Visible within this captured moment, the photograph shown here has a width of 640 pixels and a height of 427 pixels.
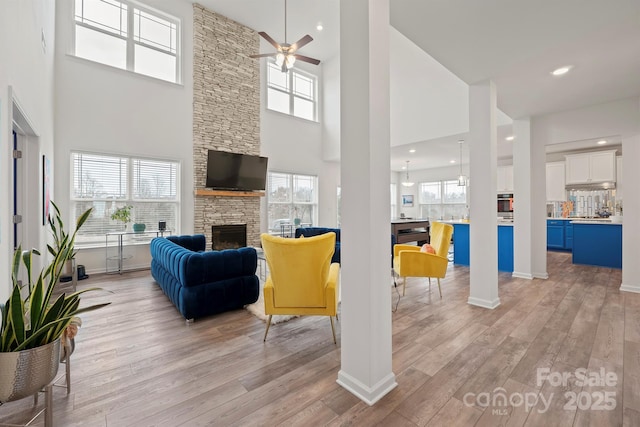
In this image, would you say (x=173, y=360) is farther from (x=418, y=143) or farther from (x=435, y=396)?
(x=418, y=143)

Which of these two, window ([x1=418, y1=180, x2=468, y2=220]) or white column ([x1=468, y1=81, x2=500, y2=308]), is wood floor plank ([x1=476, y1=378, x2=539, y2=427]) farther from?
window ([x1=418, y1=180, x2=468, y2=220])

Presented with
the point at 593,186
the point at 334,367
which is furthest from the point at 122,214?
the point at 593,186

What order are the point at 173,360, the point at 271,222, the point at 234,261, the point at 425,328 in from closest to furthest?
1. the point at 173,360
2. the point at 425,328
3. the point at 234,261
4. the point at 271,222

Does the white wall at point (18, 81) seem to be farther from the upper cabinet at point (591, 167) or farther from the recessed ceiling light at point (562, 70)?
the upper cabinet at point (591, 167)

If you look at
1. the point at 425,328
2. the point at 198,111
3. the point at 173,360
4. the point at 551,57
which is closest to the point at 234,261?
the point at 173,360

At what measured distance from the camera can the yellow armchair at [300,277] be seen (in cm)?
241

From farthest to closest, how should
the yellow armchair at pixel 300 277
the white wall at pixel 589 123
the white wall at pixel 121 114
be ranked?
the white wall at pixel 121 114
the white wall at pixel 589 123
the yellow armchair at pixel 300 277

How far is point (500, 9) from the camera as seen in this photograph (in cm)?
223

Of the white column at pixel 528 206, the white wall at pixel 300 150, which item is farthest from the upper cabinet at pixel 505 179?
the white wall at pixel 300 150

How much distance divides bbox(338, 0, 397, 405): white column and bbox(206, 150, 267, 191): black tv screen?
508cm

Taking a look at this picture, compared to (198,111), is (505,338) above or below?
below

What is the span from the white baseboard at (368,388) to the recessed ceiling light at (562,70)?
3.72 meters

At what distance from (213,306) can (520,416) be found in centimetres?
270

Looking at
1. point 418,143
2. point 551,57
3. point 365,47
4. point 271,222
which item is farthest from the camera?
point 271,222
